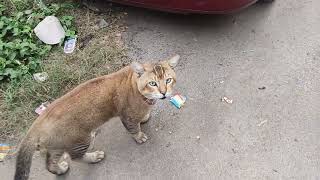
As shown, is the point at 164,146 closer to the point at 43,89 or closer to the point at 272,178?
the point at 272,178

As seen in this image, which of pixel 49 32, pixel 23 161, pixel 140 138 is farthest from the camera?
pixel 49 32

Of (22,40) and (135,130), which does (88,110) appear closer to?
(135,130)

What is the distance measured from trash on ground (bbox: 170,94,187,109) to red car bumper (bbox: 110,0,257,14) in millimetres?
906

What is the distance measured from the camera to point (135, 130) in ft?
12.7

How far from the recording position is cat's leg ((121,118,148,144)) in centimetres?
379

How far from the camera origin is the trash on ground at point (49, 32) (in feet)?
15.6

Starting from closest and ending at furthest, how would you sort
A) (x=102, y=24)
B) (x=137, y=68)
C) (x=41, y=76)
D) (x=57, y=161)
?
1. (x=137, y=68)
2. (x=57, y=161)
3. (x=41, y=76)
4. (x=102, y=24)

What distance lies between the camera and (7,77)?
14.8 feet

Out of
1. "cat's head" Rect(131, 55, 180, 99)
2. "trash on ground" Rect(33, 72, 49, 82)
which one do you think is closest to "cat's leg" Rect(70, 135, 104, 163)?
"cat's head" Rect(131, 55, 180, 99)

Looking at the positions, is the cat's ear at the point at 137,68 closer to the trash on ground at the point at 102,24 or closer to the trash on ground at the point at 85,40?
the trash on ground at the point at 85,40

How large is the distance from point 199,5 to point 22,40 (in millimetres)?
2017

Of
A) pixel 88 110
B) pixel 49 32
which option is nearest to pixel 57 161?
pixel 88 110

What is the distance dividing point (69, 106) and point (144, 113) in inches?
27.2

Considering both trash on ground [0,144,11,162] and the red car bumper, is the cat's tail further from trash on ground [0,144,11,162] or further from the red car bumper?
the red car bumper
